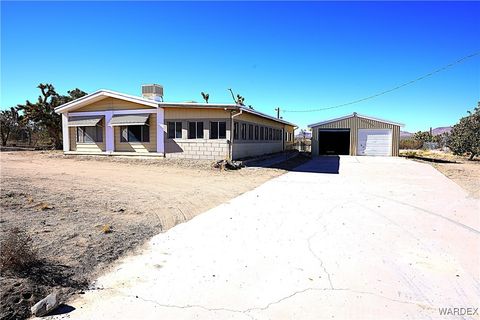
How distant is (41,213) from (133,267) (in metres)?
2.82

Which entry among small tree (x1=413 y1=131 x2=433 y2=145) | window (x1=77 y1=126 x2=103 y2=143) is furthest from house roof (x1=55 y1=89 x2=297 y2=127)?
small tree (x1=413 y1=131 x2=433 y2=145)

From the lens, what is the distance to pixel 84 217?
17.6ft

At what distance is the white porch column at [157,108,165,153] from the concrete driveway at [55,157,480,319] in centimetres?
1086

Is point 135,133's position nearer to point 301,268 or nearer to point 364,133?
point 301,268

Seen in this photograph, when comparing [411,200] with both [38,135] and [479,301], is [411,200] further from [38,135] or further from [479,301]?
[38,135]

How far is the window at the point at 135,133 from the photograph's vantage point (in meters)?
17.3

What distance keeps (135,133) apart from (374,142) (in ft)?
59.9

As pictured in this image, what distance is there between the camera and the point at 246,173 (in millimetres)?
13000

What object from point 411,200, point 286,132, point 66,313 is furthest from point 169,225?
point 286,132

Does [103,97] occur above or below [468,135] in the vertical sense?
above

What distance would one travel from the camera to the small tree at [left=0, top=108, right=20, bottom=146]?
2948 centimetres

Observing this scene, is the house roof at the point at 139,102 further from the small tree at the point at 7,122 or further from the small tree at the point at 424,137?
the small tree at the point at 424,137

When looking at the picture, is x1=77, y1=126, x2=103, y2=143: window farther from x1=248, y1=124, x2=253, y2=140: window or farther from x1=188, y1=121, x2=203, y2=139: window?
x1=248, y1=124, x2=253, y2=140: window

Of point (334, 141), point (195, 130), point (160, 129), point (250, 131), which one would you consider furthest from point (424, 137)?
point (160, 129)
